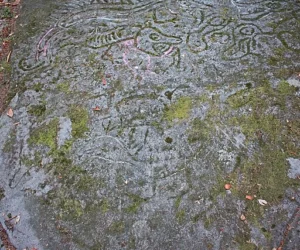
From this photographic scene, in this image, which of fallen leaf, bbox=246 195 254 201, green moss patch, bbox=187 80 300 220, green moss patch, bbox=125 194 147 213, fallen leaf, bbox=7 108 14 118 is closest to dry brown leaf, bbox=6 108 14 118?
fallen leaf, bbox=7 108 14 118

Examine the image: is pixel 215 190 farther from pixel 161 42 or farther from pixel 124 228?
pixel 161 42

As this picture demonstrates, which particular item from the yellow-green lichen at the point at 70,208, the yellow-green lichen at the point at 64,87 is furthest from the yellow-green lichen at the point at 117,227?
the yellow-green lichen at the point at 64,87


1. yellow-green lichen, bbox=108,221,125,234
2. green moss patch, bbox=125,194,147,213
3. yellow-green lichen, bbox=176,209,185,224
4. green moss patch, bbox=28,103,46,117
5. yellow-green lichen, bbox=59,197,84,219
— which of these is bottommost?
yellow-green lichen, bbox=176,209,185,224

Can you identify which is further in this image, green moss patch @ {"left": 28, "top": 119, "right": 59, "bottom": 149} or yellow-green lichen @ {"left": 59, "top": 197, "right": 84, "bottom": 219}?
green moss patch @ {"left": 28, "top": 119, "right": 59, "bottom": 149}

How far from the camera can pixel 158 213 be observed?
2.51 meters

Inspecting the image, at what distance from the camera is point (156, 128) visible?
115 inches

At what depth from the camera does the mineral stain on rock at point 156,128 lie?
247 cm

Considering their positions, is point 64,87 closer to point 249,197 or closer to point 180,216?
point 180,216

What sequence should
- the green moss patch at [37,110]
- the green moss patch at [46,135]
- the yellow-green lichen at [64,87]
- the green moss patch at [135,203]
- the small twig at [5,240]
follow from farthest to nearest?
1. the yellow-green lichen at [64,87]
2. the green moss patch at [37,110]
3. the green moss patch at [46,135]
4. the green moss patch at [135,203]
5. the small twig at [5,240]

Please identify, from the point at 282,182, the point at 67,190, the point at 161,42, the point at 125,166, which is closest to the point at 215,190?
the point at 282,182

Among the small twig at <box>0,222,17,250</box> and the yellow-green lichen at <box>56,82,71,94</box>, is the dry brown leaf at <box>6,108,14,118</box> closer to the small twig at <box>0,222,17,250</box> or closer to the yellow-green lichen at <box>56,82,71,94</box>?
the yellow-green lichen at <box>56,82,71,94</box>

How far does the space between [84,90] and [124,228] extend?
1.27 metres

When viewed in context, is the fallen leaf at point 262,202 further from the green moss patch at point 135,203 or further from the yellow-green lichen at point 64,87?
the yellow-green lichen at point 64,87

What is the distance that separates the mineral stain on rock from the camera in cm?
247
